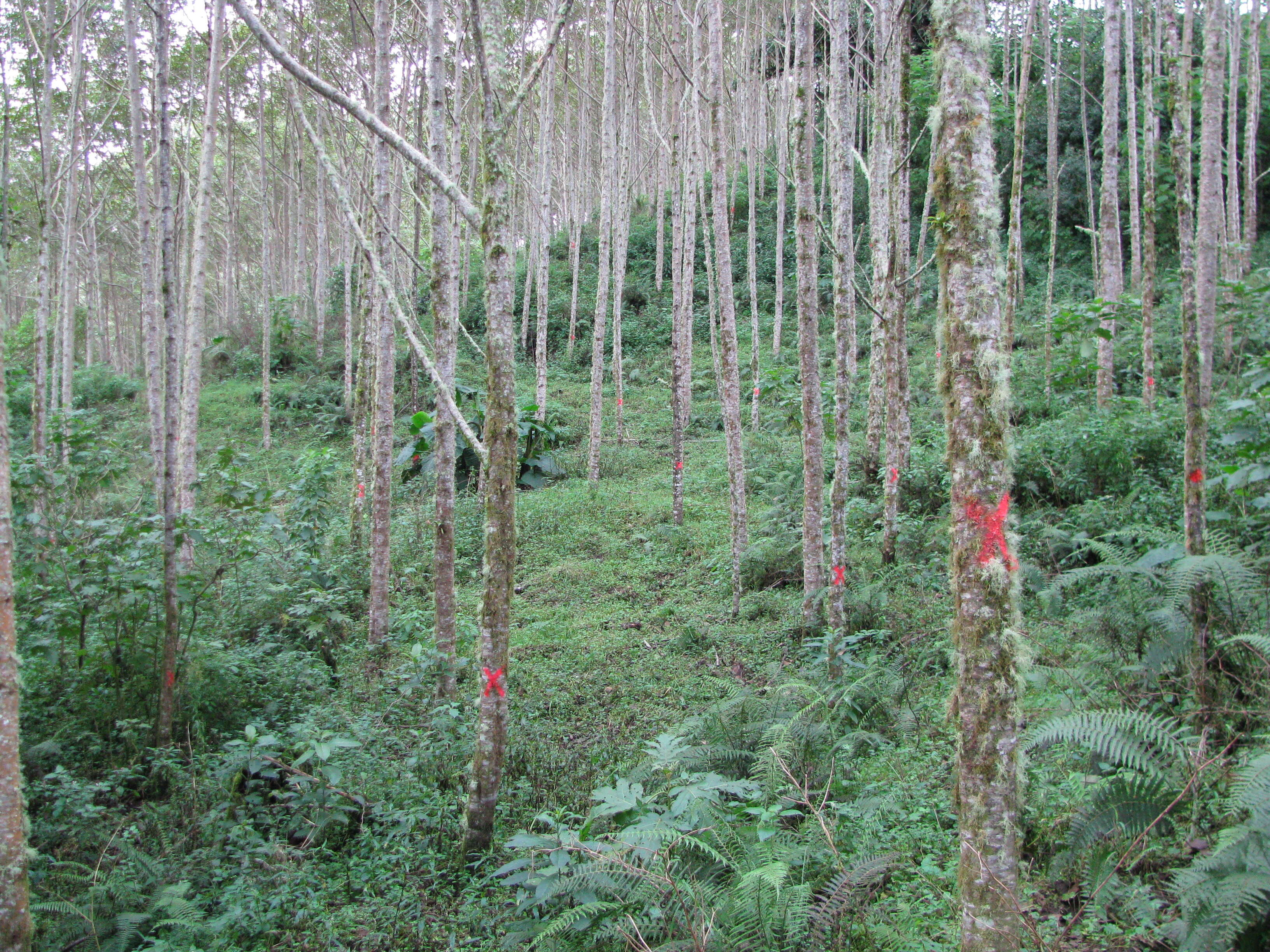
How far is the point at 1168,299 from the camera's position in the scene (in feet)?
50.9

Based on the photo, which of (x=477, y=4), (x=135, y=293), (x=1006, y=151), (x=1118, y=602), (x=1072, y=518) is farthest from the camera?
(x=135, y=293)

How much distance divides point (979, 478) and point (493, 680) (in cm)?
238

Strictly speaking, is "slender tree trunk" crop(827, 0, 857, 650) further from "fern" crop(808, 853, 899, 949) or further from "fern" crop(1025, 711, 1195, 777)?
"fern" crop(1025, 711, 1195, 777)

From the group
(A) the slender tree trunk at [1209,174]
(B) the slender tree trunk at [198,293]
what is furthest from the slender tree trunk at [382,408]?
(A) the slender tree trunk at [1209,174]

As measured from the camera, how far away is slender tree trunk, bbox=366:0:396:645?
6.27 meters

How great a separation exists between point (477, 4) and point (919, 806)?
431 cm

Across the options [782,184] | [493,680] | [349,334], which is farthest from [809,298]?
[782,184]

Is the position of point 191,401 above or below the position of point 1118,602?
above

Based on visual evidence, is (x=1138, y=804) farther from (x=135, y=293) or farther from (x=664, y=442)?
(x=135, y=293)

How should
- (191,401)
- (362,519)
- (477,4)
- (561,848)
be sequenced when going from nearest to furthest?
1. (561,848)
2. (477,4)
3. (191,401)
4. (362,519)

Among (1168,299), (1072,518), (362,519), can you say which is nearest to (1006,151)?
(1168,299)

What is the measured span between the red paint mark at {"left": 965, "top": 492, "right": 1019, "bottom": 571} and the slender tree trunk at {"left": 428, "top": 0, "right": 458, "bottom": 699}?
402 cm

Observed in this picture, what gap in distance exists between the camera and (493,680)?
3588mm

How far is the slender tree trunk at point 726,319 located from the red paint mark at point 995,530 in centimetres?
537
